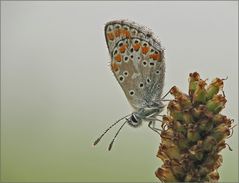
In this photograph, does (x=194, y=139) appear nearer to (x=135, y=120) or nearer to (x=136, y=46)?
(x=135, y=120)

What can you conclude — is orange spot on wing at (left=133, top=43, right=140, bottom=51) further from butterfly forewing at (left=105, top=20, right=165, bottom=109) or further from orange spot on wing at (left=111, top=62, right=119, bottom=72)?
orange spot on wing at (left=111, top=62, right=119, bottom=72)

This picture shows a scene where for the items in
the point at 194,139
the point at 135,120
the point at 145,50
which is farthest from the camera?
the point at 145,50

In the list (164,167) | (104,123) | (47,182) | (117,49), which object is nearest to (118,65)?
(117,49)

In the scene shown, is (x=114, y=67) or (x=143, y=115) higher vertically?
(x=114, y=67)

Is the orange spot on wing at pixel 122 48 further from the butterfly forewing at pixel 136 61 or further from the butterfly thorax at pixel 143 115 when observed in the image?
the butterfly thorax at pixel 143 115

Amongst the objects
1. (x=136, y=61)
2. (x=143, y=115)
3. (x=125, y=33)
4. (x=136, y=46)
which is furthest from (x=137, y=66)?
(x=143, y=115)

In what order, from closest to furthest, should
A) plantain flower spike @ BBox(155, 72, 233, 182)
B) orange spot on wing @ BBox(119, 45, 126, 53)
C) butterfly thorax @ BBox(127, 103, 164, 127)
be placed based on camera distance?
plantain flower spike @ BBox(155, 72, 233, 182)
butterfly thorax @ BBox(127, 103, 164, 127)
orange spot on wing @ BBox(119, 45, 126, 53)

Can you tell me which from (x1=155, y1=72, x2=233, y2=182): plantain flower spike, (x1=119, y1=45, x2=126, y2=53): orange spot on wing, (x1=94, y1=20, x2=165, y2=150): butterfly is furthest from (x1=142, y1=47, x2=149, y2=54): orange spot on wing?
(x1=155, y1=72, x2=233, y2=182): plantain flower spike
